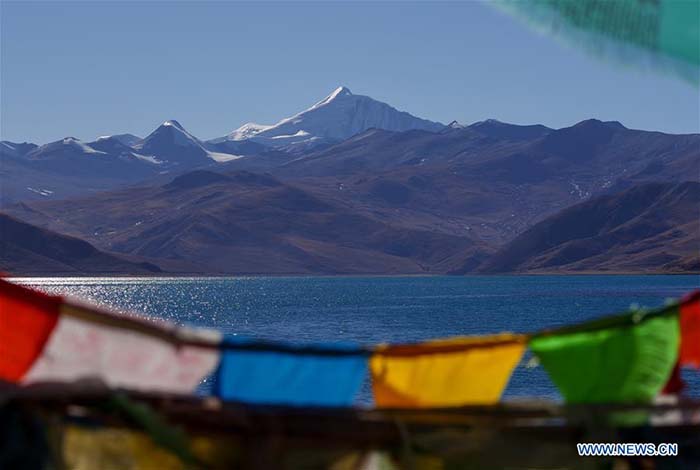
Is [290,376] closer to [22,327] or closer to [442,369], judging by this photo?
[442,369]

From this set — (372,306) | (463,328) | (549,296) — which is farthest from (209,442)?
(549,296)

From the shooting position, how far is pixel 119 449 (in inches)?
247

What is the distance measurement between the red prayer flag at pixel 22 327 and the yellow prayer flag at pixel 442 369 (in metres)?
1.95

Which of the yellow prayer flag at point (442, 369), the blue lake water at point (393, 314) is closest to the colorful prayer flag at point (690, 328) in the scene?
the yellow prayer flag at point (442, 369)

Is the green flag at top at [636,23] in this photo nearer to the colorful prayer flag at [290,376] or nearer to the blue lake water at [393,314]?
the colorful prayer flag at [290,376]

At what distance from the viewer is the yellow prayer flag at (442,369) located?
661 centimetres

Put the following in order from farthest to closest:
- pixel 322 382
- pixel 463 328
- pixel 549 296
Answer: pixel 549 296, pixel 463 328, pixel 322 382

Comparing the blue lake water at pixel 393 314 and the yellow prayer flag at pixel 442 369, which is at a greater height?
the yellow prayer flag at pixel 442 369

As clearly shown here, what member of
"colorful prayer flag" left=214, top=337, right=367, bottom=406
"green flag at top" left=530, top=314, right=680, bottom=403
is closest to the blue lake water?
"green flag at top" left=530, top=314, right=680, bottom=403

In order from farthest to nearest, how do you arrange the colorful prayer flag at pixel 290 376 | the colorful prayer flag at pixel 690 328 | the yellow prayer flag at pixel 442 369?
the colorful prayer flag at pixel 690 328
the yellow prayer flag at pixel 442 369
the colorful prayer flag at pixel 290 376

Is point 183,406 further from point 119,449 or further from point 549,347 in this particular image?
point 549,347

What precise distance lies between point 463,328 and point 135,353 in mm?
Answer: 110553

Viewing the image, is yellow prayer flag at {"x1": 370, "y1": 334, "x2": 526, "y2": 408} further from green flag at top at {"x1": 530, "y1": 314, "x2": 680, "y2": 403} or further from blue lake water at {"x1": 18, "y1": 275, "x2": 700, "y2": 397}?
blue lake water at {"x1": 18, "y1": 275, "x2": 700, "y2": 397}

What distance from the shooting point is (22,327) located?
6379 mm
